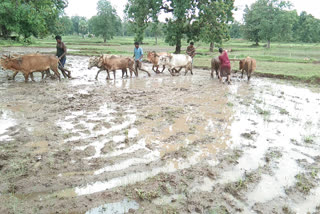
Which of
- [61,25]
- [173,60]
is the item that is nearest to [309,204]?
[173,60]

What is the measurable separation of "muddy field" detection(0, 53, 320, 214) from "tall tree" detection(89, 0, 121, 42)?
170 ft

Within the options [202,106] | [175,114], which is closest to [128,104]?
[175,114]

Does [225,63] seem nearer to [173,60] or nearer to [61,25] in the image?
[173,60]

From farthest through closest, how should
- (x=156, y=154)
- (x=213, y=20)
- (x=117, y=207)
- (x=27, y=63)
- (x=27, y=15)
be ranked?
1. (x=213, y=20)
2. (x=27, y=63)
3. (x=27, y=15)
4. (x=156, y=154)
5. (x=117, y=207)

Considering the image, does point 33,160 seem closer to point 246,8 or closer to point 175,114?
point 175,114

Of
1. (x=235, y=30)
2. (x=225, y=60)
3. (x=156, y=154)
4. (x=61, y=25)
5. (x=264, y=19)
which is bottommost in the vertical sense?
(x=156, y=154)

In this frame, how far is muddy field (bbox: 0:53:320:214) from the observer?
128 inches

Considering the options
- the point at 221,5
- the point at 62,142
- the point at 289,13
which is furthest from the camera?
the point at 289,13

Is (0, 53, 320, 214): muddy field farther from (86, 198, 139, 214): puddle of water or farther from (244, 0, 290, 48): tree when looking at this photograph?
(244, 0, 290, 48): tree

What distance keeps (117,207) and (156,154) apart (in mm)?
1543

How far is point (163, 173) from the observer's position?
3.88 metres

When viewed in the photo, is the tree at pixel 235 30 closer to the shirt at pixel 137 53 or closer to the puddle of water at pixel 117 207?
the shirt at pixel 137 53

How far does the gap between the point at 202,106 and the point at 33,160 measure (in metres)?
5.07

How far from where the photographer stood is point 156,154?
452 centimetres
